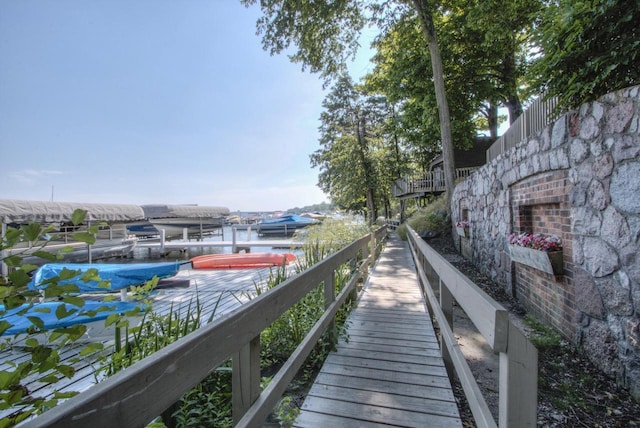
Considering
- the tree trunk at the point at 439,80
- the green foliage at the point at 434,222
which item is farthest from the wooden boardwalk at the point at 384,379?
the tree trunk at the point at 439,80

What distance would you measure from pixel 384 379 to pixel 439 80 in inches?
422

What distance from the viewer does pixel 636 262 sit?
242 centimetres

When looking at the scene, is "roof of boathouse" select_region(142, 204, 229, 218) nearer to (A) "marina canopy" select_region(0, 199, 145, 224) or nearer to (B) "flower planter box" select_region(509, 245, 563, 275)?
(A) "marina canopy" select_region(0, 199, 145, 224)

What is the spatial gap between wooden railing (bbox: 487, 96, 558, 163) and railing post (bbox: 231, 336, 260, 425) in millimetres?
4396

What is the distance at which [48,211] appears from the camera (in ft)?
37.5

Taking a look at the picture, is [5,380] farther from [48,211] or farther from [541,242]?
[48,211]

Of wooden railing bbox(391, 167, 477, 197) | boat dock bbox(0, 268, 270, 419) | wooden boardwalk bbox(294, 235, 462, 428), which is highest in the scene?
wooden railing bbox(391, 167, 477, 197)

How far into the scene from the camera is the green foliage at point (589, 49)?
9.16 ft

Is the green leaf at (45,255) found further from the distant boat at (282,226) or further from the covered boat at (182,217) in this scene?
the distant boat at (282,226)

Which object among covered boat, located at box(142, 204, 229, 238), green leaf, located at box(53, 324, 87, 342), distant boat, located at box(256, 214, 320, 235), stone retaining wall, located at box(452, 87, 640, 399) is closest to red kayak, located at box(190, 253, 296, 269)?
covered boat, located at box(142, 204, 229, 238)

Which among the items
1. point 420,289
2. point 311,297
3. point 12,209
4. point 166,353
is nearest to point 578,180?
point 420,289

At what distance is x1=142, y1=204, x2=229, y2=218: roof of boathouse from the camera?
18047 millimetres

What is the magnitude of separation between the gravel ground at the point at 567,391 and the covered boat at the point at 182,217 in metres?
17.6

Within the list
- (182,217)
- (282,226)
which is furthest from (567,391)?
(282,226)
